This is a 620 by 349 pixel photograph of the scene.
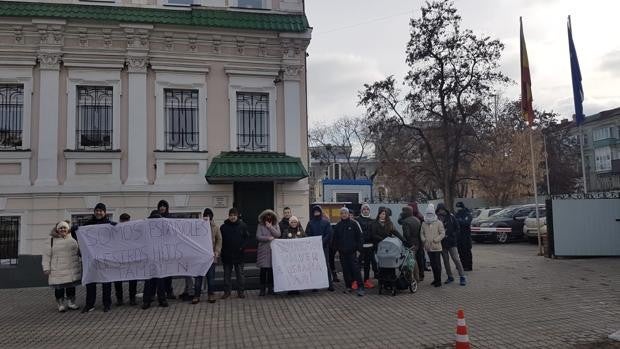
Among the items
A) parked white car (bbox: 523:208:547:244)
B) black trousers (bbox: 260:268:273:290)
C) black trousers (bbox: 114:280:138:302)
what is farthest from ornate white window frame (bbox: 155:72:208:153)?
parked white car (bbox: 523:208:547:244)

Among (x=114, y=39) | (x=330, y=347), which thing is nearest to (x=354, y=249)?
(x=330, y=347)

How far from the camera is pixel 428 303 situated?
9523 millimetres

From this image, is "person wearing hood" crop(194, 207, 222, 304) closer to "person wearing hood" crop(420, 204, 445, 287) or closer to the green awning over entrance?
the green awning over entrance

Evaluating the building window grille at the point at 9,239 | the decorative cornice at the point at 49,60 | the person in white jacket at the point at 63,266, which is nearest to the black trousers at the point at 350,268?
the person in white jacket at the point at 63,266

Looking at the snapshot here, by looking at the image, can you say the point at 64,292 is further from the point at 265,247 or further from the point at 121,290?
the point at 265,247

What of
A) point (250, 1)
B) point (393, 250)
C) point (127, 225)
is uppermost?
point (250, 1)

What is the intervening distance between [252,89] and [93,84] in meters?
4.26

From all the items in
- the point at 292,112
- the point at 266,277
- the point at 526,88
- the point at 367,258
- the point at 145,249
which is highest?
the point at 526,88

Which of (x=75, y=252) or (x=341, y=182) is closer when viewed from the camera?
(x=75, y=252)

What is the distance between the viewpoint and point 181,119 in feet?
45.9

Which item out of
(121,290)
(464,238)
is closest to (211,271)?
(121,290)

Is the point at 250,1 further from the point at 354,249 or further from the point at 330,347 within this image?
the point at 330,347

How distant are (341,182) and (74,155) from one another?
44.4 feet

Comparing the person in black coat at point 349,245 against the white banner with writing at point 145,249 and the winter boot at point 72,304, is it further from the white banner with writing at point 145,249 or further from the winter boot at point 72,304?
the winter boot at point 72,304
